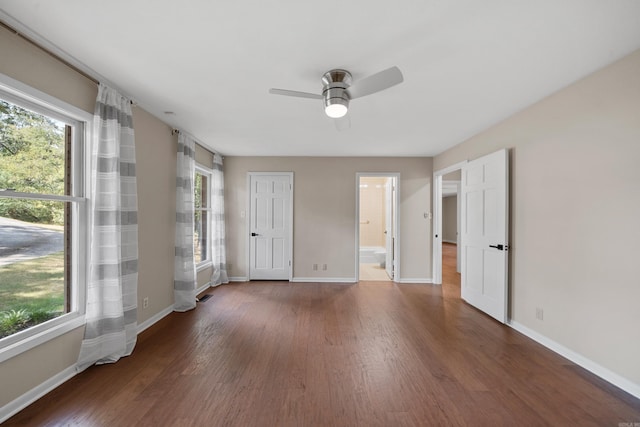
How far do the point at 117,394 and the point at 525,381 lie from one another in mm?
3069

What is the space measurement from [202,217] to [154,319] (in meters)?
1.92

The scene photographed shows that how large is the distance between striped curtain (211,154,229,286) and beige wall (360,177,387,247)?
448cm

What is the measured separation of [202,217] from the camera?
14.9ft

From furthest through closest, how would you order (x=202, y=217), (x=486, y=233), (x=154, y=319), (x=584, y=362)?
(x=202, y=217) → (x=486, y=233) → (x=154, y=319) → (x=584, y=362)

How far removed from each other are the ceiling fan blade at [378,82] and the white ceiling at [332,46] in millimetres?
188

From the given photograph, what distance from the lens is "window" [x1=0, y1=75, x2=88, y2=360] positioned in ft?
5.45

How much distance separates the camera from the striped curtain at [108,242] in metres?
2.12

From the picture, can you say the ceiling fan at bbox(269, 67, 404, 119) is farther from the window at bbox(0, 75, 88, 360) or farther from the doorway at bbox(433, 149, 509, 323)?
the doorway at bbox(433, 149, 509, 323)

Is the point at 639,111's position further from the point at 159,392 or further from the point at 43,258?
the point at 43,258

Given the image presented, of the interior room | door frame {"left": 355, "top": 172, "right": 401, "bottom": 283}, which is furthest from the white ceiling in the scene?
Result: door frame {"left": 355, "top": 172, "right": 401, "bottom": 283}

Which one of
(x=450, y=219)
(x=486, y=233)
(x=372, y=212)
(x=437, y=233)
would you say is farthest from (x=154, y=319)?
(x=450, y=219)

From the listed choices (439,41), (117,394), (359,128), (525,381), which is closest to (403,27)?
(439,41)

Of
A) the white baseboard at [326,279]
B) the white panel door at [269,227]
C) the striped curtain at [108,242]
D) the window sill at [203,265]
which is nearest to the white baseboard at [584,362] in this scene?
the white baseboard at [326,279]

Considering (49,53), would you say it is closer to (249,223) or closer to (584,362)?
(249,223)
